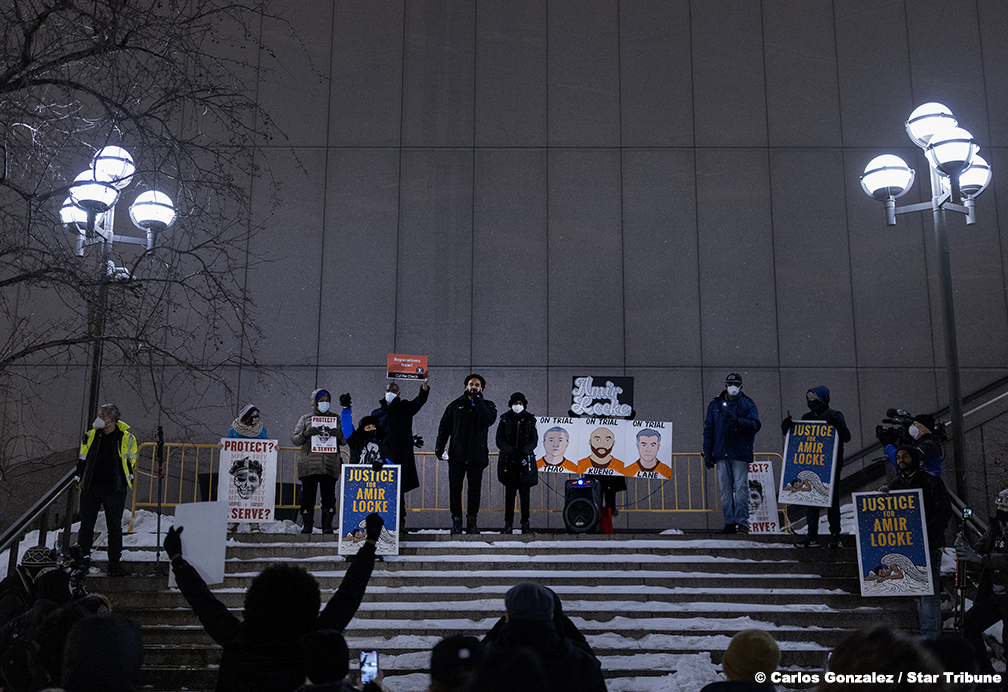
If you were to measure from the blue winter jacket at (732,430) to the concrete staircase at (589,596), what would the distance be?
1.09 meters

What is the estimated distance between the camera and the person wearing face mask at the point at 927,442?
33.4 ft

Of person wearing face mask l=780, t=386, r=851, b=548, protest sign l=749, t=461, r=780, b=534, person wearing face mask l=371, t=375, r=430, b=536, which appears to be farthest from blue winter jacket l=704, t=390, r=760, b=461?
person wearing face mask l=371, t=375, r=430, b=536

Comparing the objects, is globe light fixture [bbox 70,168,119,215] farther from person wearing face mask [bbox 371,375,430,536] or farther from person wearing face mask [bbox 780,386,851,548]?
person wearing face mask [bbox 780,386,851,548]

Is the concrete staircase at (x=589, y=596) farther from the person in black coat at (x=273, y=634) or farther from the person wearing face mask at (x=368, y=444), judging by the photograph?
the person in black coat at (x=273, y=634)

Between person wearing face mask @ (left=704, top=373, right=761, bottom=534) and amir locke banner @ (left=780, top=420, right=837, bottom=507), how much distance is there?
1.60ft

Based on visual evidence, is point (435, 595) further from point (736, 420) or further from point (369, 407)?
point (369, 407)

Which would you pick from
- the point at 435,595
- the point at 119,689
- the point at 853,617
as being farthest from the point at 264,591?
the point at 853,617

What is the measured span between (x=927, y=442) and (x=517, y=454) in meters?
4.82

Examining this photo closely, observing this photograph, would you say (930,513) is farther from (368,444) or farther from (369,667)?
(369,667)

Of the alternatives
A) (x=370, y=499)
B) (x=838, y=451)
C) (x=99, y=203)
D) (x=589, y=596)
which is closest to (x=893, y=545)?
(x=838, y=451)

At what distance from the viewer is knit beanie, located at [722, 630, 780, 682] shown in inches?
155

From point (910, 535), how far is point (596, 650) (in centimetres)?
343

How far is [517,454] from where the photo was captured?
12.2 m

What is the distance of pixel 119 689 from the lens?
346 centimetres
